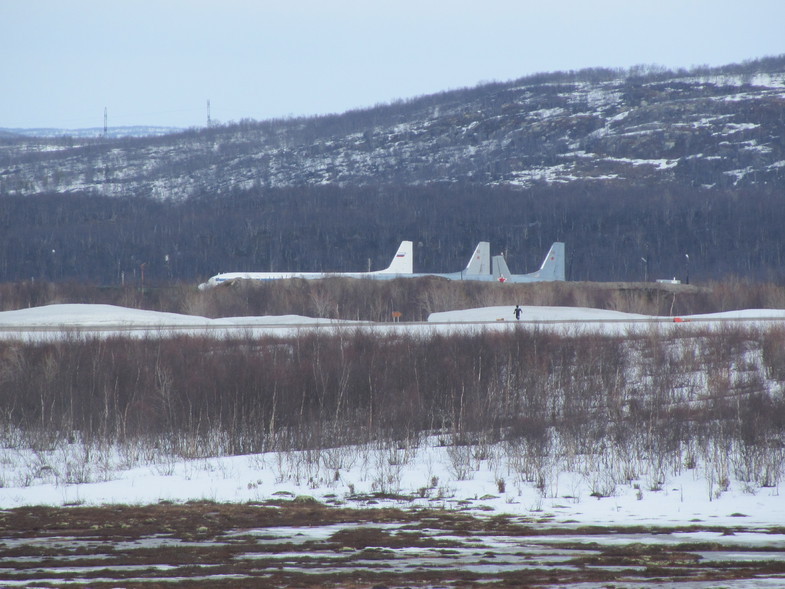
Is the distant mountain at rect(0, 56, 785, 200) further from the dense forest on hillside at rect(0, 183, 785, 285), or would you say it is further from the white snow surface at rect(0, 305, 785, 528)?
the white snow surface at rect(0, 305, 785, 528)

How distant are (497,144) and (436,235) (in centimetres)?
4704

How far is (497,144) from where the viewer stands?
15062 cm

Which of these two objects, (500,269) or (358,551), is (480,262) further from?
(358,551)

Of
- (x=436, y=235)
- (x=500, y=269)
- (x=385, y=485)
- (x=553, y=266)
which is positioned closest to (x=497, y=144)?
(x=436, y=235)

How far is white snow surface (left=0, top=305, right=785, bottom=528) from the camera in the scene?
46.0 feet

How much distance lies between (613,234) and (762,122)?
4504 cm

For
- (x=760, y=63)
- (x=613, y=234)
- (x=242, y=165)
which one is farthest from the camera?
(x=760, y=63)

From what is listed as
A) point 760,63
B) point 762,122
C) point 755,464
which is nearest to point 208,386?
point 755,464

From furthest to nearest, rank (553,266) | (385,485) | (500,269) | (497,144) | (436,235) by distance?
1. (497,144)
2. (436,235)
3. (553,266)
4. (500,269)
5. (385,485)

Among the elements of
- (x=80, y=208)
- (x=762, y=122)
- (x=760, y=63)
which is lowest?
(x=80, y=208)

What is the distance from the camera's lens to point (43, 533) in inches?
467

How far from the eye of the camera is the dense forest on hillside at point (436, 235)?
101000 millimetres

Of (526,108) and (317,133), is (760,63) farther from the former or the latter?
(317,133)

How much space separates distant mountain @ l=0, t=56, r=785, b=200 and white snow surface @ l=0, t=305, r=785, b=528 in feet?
369
